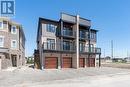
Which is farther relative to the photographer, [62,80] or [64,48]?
[64,48]

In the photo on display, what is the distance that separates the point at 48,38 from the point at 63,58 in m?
4.59

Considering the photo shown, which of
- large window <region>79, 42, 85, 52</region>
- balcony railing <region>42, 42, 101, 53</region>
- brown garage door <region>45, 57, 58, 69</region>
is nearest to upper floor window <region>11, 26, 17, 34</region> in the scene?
balcony railing <region>42, 42, 101, 53</region>

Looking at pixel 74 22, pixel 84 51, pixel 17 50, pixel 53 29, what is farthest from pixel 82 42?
pixel 17 50

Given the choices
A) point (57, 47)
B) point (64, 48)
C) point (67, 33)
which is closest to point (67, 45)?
point (64, 48)

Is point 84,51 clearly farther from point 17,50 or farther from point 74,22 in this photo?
point 17,50

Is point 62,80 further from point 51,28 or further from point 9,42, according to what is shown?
point 9,42

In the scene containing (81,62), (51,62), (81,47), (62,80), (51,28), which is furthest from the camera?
(81,47)

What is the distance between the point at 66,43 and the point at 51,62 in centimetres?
501

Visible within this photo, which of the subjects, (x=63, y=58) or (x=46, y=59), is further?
(x=63, y=58)

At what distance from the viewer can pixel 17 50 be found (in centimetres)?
3675

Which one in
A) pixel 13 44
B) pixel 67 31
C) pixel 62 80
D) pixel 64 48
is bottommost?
pixel 62 80

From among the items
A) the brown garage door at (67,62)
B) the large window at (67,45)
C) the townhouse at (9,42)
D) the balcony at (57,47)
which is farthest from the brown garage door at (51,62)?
the townhouse at (9,42)

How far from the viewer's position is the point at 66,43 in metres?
34.5

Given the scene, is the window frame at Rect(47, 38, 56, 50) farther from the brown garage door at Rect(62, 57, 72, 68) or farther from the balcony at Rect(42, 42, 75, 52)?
the brown garage door at Rect(62, 57, 72, 68)
